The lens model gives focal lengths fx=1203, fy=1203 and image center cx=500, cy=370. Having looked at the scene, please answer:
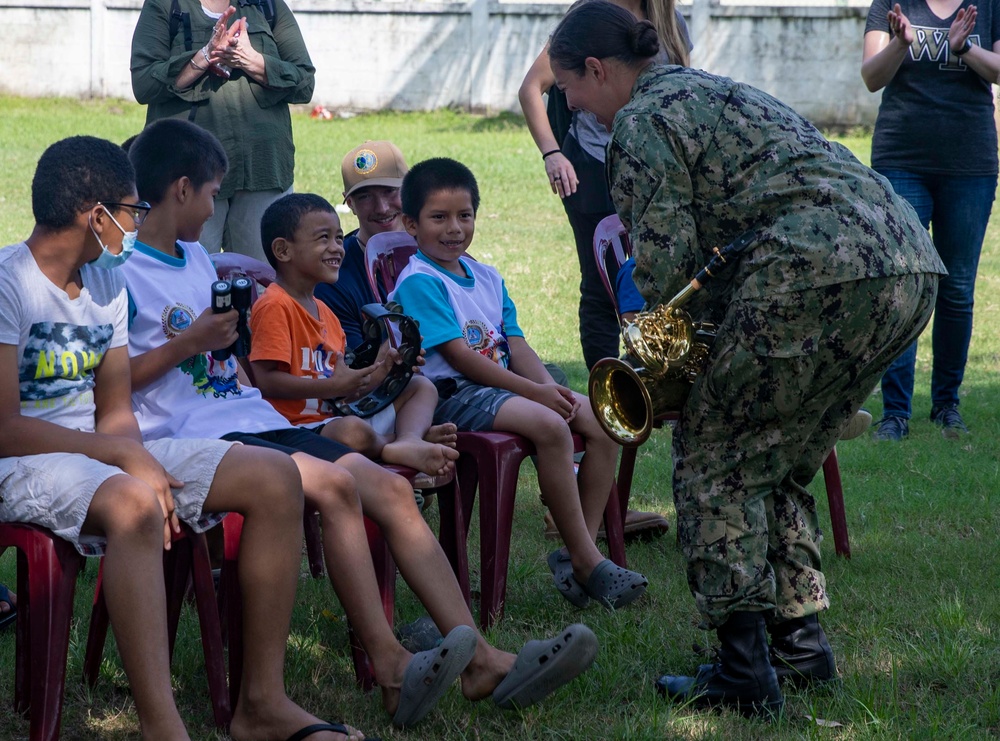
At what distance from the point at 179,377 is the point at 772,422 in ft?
5.57

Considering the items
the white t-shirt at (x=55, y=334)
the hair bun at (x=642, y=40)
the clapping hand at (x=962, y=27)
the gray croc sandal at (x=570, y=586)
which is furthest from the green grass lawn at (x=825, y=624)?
the clapping hand at (x=962, y=27)

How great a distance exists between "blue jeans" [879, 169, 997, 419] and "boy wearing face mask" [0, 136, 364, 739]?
161 inches

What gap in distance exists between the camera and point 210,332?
3320 mm

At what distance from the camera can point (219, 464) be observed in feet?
10.1

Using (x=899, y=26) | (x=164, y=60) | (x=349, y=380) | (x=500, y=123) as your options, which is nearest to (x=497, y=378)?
(x=349, y=380)

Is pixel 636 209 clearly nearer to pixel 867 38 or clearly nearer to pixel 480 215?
pixel 867 38

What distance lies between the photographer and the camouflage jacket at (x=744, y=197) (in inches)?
122

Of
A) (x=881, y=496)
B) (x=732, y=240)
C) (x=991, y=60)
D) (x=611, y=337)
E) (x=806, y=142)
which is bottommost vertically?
(x=881, y=496)

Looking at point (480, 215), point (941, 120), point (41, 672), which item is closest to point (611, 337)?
point (941, 120)

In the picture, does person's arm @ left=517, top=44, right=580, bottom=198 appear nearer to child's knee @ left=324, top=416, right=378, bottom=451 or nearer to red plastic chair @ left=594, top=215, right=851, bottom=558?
red plastic chair @ left=594, top=215, right=851, bottom=558

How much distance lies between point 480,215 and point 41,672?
11.4 meters

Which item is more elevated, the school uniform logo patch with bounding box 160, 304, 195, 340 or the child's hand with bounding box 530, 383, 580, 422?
the school uniform logo patch with bounding box 160, 304, 195, 340

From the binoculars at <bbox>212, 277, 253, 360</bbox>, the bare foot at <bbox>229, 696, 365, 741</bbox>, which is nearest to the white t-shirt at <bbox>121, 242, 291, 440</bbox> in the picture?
the binoculars at <bbox>212, 277, 253, 360</bbox>

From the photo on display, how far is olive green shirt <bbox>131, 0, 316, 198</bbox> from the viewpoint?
5.64 meters
